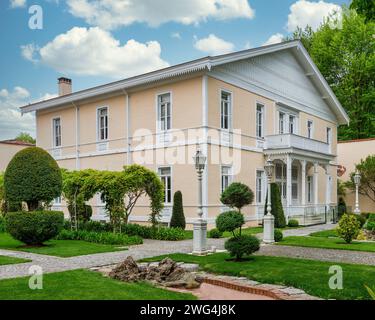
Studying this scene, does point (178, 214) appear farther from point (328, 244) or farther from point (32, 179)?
point (32, 179)

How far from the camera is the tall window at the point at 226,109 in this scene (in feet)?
66.7

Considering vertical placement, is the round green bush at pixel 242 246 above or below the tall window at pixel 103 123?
below

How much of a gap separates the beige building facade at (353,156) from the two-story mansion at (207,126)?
3.93 meters

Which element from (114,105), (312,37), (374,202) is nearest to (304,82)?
(374,202)

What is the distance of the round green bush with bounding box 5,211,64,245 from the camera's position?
502 inches

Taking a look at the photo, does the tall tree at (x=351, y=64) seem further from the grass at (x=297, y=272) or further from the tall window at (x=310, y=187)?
the grass at (x=297, y=272)

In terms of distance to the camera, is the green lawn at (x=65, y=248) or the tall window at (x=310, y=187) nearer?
the green lawn at (x=65, y=248)

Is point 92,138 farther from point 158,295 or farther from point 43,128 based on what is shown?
point 158,295

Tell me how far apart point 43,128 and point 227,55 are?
14005 mm

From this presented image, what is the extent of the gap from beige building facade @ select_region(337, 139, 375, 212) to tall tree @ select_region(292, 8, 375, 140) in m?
5.25

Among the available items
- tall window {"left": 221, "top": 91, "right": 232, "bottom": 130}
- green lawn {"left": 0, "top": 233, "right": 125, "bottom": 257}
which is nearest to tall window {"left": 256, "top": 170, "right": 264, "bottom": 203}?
tall window {"left": 221, "top": 91, "right": 232, "bottom": 130}

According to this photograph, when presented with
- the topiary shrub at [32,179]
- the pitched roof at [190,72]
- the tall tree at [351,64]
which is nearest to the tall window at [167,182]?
the pitched roof at [190,72]

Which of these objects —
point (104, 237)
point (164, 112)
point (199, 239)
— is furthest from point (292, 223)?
point (199, 239)
